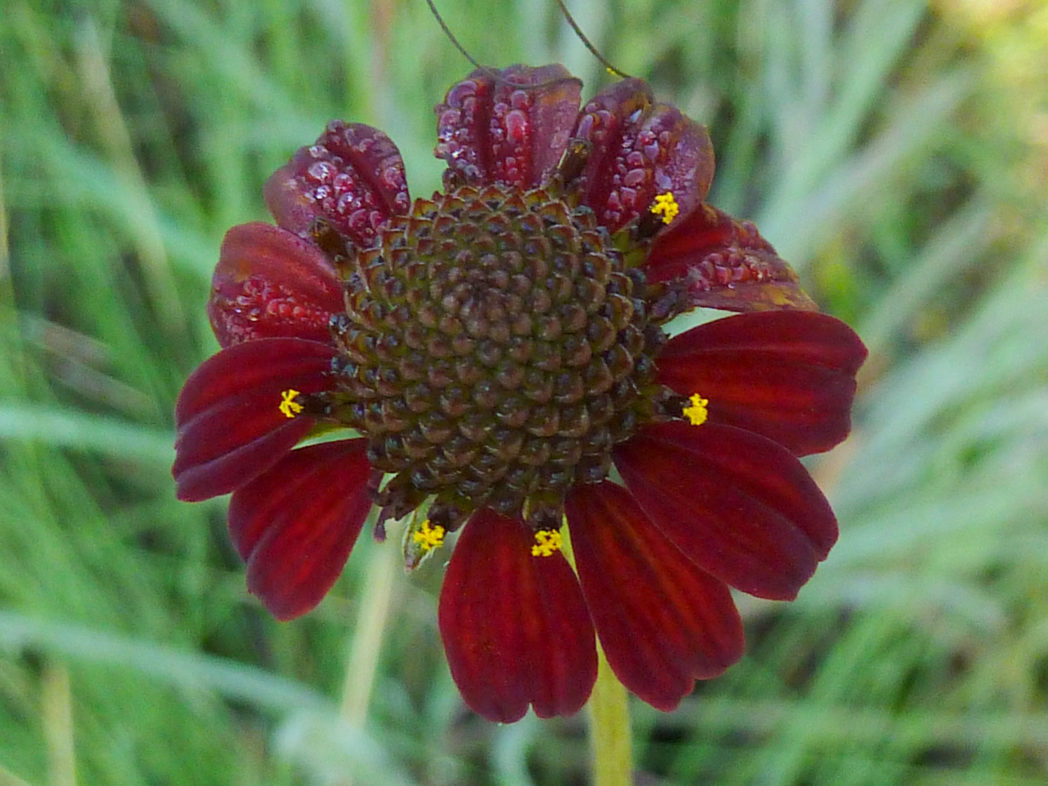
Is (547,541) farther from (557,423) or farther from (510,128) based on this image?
(510,128)

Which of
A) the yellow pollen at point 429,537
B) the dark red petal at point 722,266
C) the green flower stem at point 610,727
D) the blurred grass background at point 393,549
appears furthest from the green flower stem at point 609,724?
the blurred grass background at point 393,549

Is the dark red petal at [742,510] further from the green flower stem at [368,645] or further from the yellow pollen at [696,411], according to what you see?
the green flower stem at [368,645]

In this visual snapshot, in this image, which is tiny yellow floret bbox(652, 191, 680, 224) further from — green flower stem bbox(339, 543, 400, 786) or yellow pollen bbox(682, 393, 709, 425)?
green flower stem bbox(339, 543, 400, 786)

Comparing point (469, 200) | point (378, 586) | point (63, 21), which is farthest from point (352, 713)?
point (63, 21)

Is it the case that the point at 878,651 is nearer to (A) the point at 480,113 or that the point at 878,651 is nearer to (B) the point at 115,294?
(A) the point at 480,113

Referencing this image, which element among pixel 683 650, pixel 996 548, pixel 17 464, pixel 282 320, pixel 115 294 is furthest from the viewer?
pixel 115 294

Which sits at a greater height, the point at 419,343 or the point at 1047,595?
the point at 419,343
